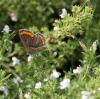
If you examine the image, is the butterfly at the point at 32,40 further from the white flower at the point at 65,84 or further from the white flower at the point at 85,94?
the white flower at the point at 85,94

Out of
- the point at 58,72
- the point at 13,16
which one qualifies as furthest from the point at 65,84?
the point at 13,16

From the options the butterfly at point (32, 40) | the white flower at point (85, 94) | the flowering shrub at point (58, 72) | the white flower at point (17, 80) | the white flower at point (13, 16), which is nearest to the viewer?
the white flower at point (85, 94)

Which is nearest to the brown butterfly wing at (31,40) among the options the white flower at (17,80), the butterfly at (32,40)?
the butterfly at (32,40)

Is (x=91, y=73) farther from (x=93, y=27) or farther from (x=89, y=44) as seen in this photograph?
(x=93, y=27)

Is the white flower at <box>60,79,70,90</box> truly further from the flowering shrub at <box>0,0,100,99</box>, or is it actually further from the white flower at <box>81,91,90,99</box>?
the white flower at <box>81,91,90,99</box>

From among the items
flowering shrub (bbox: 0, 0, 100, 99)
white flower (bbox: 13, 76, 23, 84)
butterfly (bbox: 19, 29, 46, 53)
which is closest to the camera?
flowering shrub (bbox: 0, 0, 100, 99)

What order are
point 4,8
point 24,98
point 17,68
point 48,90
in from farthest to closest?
point 4,8 < point 17,68 < point 24,98 < point 48,90

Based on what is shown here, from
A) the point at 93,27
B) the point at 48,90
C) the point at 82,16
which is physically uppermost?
the point at 93,27

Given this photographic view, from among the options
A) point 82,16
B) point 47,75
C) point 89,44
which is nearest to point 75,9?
point 82,16

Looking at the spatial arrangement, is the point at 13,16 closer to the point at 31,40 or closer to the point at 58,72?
the point at 58,72

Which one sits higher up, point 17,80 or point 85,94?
point 17,80

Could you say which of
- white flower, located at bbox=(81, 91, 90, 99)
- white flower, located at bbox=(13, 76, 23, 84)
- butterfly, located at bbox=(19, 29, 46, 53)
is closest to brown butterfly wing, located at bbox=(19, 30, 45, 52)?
butterfly, located at bbox=(19, 29, 46, 53)
